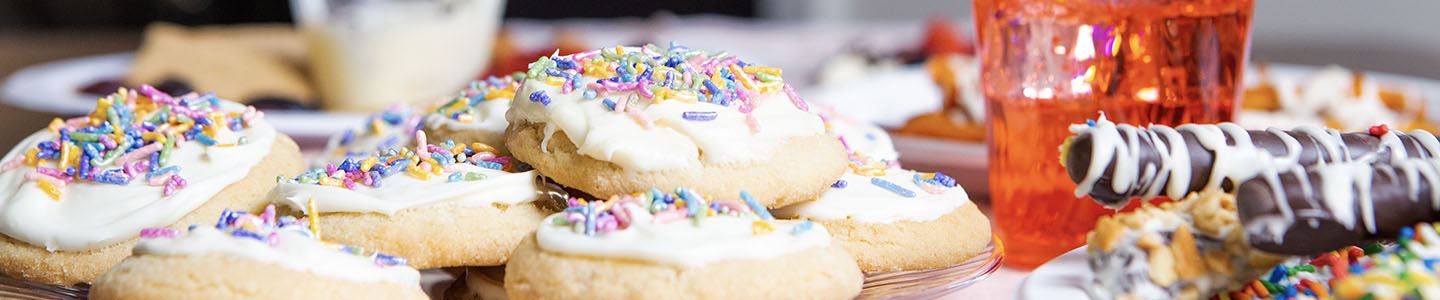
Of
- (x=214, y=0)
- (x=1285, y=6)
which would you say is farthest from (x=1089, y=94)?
(x=214, y=0)

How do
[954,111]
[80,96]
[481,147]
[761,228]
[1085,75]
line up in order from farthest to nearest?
1. [80,96]
2. [954,111]
3. [1085,75]
4. [481,147]
5. [761,228]

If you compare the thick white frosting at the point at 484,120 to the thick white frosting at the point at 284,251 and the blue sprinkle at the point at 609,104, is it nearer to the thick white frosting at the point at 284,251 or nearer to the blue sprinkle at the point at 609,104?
the blue sprinkle at the point at 609,104

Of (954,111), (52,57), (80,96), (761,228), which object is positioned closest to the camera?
(761,228)

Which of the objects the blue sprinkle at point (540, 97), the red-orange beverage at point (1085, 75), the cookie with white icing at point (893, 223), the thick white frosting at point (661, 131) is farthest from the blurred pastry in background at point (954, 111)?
the blue sprinkle at point (540, 97)

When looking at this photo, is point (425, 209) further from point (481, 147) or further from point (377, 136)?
point (377, 136)

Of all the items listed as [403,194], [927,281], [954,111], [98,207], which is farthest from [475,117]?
[954,111]

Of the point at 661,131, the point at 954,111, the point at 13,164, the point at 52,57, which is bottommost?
the point at 52,57
